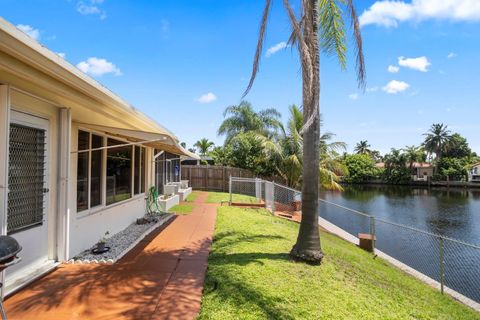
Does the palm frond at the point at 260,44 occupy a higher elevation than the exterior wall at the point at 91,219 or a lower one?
higher

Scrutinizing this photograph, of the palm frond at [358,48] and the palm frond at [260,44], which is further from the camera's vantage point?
the palm frond at [358,48]

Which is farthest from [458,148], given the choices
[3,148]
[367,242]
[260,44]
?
[3,148]

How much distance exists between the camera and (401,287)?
5883mm

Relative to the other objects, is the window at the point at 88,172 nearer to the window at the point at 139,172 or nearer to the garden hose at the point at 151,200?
the window at the point at 139,172

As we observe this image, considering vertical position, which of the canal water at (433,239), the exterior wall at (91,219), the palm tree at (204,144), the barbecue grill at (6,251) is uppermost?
the palm tree at (204,144)

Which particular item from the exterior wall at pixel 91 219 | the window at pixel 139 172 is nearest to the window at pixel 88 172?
the exterior wall at pixel 91 219

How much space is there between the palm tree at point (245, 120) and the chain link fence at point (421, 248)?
37.7 ft

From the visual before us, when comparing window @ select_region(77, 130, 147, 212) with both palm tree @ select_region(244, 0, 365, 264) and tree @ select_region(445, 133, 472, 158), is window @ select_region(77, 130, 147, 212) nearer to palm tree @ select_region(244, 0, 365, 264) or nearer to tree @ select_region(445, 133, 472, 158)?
palm tree @ select_region(244, 0, 365, 264)

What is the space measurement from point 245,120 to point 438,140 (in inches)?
2150

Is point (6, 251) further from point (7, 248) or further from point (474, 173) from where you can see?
point (474, 173)

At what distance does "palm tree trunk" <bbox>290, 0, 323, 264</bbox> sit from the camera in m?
5.30

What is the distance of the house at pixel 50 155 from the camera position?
333 cm

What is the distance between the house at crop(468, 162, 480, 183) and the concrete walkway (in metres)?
69.2

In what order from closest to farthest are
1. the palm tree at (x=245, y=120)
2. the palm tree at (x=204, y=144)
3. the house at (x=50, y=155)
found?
the house at (x=50, y=155) < the palm tree at (x=245, y=120) < the palm tree at (x=204, y=144)
